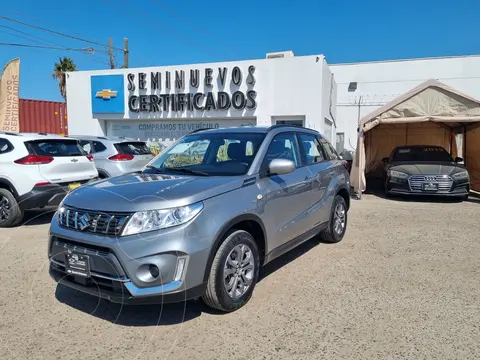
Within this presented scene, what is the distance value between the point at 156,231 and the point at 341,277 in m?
2.49

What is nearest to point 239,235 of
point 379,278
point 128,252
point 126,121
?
point 128,252

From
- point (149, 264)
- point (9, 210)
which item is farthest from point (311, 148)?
point (9, 210)

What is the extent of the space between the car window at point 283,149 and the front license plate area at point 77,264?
1.97m

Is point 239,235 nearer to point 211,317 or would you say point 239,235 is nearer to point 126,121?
point 211,317

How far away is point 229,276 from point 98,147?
22.7 ft

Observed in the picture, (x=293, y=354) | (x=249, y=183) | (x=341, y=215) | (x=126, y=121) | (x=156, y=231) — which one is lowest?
(x=293, y=354)

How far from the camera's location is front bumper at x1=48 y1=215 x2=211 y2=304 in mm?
2928

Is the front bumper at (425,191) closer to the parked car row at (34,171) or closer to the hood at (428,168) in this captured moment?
the hood at (428,168)

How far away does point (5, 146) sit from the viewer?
6.76m

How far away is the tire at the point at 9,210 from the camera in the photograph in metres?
6.61

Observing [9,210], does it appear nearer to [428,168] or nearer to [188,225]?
[188,225]

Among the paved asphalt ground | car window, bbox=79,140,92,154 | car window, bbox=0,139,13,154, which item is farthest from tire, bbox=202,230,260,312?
car window, bbox=79,140,92,154

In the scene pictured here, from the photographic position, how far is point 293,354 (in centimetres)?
289

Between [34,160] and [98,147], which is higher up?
[98,147]
